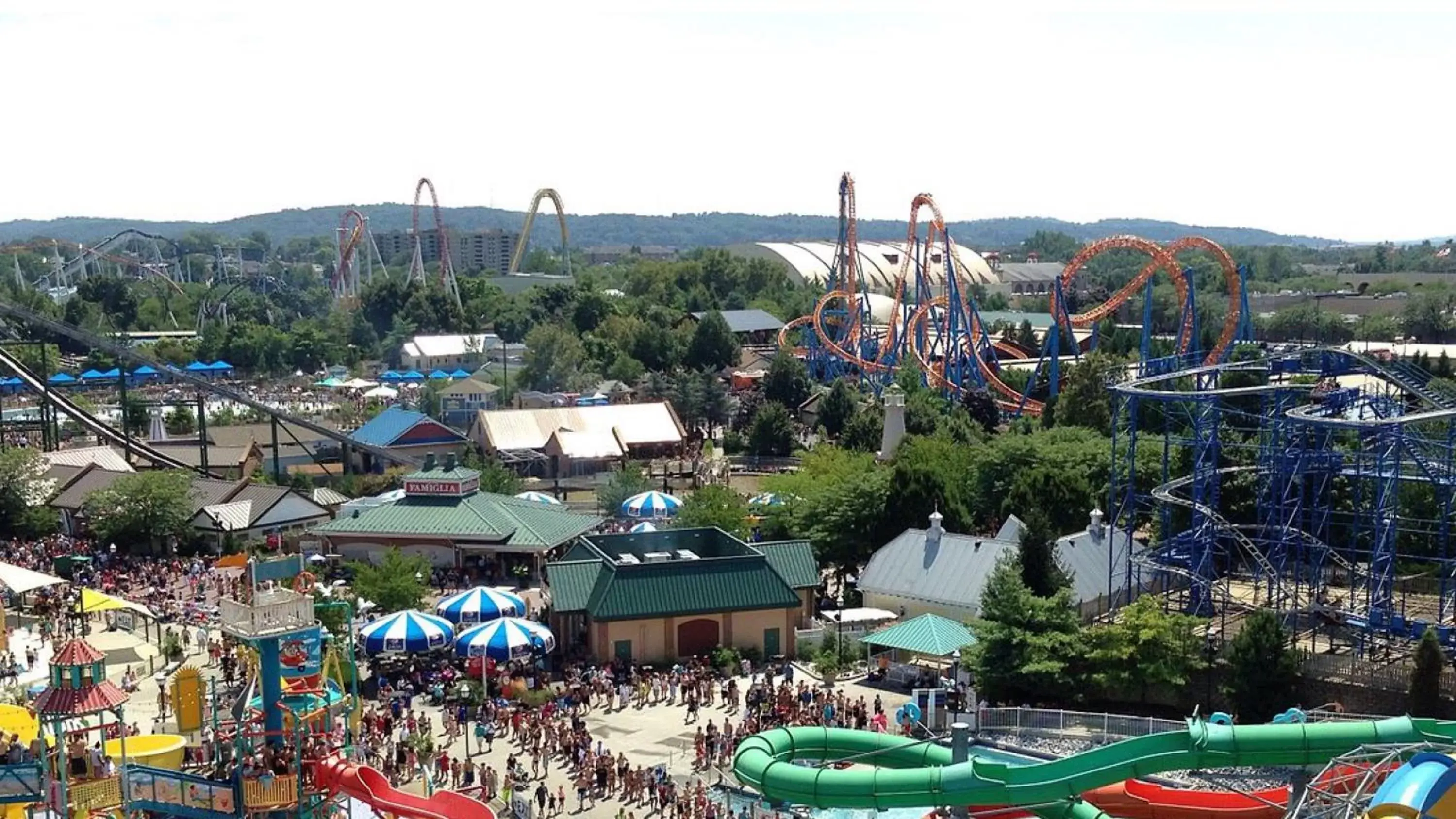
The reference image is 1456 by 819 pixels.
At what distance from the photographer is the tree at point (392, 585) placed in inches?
1204

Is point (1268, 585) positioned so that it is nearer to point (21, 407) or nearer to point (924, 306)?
point (924, 306)

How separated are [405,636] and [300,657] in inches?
233

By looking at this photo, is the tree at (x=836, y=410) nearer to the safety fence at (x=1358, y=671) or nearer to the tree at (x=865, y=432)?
the tree at (x=865, y=432)

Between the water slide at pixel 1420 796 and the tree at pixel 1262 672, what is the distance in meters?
10.5

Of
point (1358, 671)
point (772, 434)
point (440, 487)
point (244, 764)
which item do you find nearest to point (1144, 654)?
point (1358, 671)

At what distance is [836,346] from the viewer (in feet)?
241

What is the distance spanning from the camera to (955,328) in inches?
2537

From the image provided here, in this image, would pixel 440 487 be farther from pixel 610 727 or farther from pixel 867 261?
pixel 867 261

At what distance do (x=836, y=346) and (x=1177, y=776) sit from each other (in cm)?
5225

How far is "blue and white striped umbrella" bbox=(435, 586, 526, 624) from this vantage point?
2930 cm

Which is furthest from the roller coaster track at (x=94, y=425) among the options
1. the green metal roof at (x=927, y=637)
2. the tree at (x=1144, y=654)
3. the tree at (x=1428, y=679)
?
the tree at (x=1428, y=679)

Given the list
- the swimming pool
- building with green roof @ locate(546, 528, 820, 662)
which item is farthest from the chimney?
the swimming pool

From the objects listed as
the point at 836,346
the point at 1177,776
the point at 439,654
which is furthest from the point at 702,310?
the point at 1177,776

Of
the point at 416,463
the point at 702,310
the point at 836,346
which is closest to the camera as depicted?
the point at 416,463
